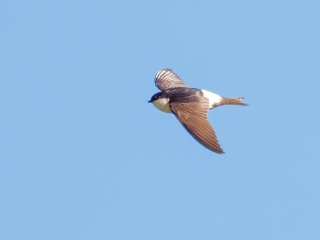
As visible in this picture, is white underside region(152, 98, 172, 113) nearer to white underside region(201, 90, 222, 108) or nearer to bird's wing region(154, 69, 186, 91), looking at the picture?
white underside region(201, 90, 222, 108)

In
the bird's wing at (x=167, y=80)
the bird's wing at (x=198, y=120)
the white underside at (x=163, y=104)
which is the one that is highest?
the bird's wing at (x=167, y=80)

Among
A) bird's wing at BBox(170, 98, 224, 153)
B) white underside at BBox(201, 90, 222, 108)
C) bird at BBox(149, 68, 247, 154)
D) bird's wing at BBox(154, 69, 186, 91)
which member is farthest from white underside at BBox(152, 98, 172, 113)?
bird's wing at BBox(154, 69, 186, 91)

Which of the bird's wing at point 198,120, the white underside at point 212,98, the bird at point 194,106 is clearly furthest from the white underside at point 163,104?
the white underside at point 212,98

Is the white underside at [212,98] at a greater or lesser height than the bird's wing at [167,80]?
lesser

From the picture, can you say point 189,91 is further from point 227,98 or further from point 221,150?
point 221,150

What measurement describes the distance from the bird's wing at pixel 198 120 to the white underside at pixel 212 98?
33cm

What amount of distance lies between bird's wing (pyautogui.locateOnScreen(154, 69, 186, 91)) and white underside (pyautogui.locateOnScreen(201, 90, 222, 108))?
2082 millimetres

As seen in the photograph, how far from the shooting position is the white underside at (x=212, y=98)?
66.7 feet

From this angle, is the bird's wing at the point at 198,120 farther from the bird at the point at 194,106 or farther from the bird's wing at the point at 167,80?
the bird's wing at the point at 167,80

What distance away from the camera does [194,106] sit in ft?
63.7

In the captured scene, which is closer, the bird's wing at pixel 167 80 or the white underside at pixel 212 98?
the white underside at pixel 212 98

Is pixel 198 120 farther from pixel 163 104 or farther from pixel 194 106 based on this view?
pixel 163 104

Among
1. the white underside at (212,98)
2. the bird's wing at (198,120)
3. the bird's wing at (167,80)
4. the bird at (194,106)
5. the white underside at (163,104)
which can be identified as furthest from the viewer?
the bird's wing at (167,80)

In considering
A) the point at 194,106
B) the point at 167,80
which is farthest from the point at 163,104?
the point at 167,80
